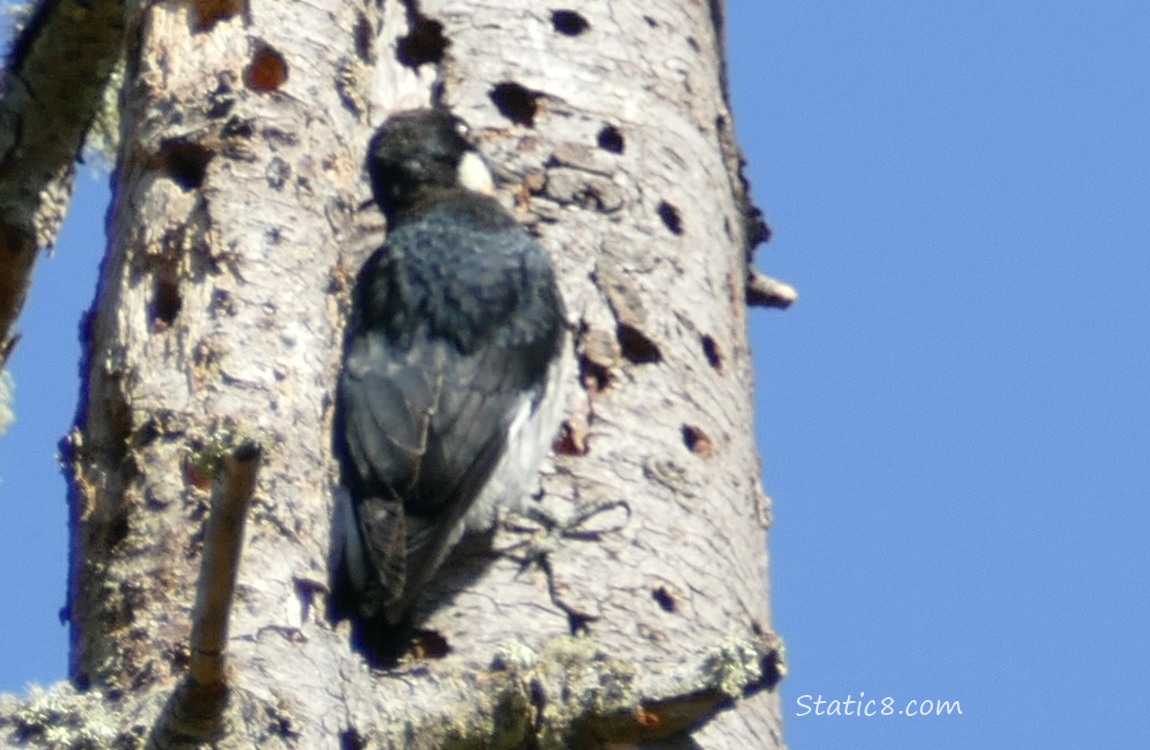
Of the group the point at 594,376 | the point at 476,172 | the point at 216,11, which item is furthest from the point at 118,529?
the point at 476,172

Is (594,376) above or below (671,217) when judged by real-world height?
below

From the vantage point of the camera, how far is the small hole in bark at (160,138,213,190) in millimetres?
3512

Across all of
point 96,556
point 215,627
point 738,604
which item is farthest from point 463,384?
point 215,627

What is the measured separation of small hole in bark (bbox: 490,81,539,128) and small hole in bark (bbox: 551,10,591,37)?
205 millimetres

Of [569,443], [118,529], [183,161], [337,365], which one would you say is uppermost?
[183,161]

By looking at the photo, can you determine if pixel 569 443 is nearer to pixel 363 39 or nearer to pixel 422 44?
pixel 363 39

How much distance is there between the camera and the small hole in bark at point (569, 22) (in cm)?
466

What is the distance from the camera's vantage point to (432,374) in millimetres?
4445

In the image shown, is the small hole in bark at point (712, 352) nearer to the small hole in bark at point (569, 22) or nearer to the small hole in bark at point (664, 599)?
the small hole in bark at point (664, 599)

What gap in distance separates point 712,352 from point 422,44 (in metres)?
0.95

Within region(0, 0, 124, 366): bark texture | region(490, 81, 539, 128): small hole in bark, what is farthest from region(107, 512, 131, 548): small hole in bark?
region(490, 81, 539, 128): small hole in bark

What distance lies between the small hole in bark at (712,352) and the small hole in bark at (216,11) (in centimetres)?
123

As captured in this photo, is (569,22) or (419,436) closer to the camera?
(419,436)

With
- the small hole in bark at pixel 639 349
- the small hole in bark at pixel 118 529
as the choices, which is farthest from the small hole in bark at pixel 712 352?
the small hole in bark at pixel 118 529
